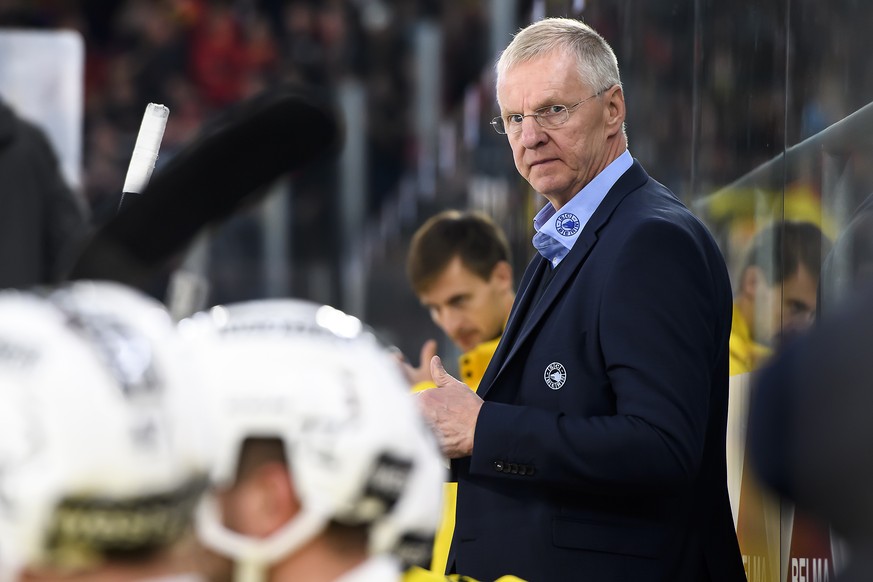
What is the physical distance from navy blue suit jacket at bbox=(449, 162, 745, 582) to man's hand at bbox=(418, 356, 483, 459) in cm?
2

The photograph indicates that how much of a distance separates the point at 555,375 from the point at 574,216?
344 mm

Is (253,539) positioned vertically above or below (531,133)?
below

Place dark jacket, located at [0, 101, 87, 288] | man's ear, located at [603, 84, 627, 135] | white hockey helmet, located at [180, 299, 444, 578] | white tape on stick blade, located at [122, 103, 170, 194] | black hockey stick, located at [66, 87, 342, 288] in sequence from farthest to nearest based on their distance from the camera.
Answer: dark jacket, located at [0, 101, 87, 288] → man's ear, located at [603, 84, 627, 135] → white tape on stick blade, located at [122, 103, 170, 194] → black hockey stick, located at [66, 87, 342, 288] → white hockey helmet, located at [180, 299, 444, 578]

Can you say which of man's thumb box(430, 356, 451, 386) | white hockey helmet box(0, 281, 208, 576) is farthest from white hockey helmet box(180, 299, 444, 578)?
man's thumb box(430, 356, 451, 386)

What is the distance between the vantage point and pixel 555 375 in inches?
100

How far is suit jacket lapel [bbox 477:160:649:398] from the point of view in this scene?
2613 mm

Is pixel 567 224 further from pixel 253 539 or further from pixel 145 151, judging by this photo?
pixel 253 539

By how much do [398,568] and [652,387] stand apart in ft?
3.45

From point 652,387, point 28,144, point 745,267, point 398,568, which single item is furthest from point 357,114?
point 398,568

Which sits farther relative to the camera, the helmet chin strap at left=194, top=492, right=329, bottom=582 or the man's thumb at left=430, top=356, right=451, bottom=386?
the man's thumb at left=430, top=356, right=451, bottom=386

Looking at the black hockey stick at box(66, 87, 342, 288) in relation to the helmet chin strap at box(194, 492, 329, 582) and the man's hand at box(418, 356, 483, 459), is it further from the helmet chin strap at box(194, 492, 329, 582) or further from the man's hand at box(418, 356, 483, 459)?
the man's hand at box(418, 356, 483, 459)

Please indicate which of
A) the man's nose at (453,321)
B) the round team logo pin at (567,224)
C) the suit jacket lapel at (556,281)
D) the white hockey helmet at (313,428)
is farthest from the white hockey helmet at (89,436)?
the man's nose at (453,321)

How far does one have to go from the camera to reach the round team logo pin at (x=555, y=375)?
2537 millimetres

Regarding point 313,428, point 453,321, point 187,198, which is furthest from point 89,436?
point 453,321
